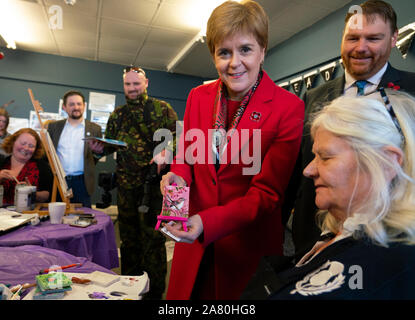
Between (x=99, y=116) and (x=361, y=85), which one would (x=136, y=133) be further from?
(x=99, y=116)

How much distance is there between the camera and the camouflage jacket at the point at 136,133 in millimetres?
2828

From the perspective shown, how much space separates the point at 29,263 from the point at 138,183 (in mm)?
1613

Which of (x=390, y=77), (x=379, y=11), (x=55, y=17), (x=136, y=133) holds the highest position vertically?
(x=55, y=17)

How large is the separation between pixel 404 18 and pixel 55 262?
3.45 meters

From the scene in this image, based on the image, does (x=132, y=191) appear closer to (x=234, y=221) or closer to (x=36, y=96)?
(x=234, y=221)

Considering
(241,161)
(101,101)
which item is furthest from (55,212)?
(101,101)

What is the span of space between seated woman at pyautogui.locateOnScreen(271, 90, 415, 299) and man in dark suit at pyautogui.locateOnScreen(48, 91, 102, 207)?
2.92 meters

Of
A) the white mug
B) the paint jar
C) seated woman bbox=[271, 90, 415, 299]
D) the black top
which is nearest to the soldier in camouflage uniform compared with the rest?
the paint jar

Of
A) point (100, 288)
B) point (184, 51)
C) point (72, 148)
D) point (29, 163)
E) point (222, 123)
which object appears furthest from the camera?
point (184, 51)

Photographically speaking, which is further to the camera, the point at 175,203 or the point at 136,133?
the point at 136,133

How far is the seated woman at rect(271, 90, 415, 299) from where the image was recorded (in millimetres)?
644

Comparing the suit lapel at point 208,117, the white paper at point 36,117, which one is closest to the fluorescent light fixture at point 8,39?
the white paper at point 36,117

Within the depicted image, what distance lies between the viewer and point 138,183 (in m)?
2.81

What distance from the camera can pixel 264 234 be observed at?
1221 millimetres
